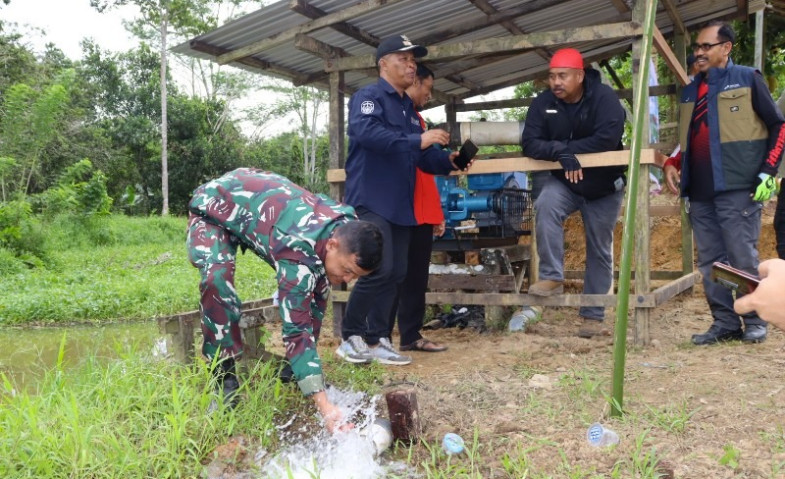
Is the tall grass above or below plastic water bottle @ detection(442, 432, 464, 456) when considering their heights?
below

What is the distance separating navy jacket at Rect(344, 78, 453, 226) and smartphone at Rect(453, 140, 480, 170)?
0.07 metres

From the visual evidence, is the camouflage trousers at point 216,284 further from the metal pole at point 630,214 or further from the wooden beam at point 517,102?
the wooden beam at point 517,102

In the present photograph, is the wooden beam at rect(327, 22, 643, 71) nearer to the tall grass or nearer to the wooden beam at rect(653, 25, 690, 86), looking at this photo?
the wooden beam at rect(653, 25, 690, 86)

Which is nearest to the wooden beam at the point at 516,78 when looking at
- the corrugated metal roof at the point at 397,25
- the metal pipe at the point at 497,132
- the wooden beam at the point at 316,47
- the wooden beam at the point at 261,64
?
the corrugated metal roof at the point at 397,25

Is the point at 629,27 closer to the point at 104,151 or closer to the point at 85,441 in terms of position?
the point at 85,441

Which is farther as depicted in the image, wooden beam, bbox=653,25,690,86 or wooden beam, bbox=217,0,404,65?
wooden beam, bbox=653,25,690,86

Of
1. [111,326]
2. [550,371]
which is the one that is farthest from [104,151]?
[550,371]

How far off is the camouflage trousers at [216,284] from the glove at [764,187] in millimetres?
3202

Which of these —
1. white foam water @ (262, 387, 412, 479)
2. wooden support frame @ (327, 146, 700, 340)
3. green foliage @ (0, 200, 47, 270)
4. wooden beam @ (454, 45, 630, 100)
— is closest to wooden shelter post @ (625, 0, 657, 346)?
wooden support frame @ (327, 146, 700, 340)

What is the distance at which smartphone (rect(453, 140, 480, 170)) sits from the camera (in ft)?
15.3

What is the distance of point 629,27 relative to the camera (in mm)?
4812

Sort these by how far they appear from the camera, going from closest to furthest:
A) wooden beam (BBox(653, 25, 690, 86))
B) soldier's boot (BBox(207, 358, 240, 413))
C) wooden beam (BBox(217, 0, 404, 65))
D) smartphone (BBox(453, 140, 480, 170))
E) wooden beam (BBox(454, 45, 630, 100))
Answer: soldier's boot (BBox(207, 358, 240, 413)), smartphone (BBox(453, 140, 480, 170)), wooden beam (BBox(217, 0, 404, 65)), wooden beam (BBox(653, 25, 690, 86)), wooden beam (BBox(454, 45, 630, 100))

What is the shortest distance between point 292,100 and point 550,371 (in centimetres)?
3421

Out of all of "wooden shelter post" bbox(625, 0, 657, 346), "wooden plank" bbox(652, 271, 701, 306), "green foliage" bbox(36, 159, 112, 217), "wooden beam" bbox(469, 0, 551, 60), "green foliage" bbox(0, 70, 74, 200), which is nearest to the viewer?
"wooden shelter post" bbox(625, 0, 657, 346)
